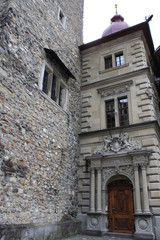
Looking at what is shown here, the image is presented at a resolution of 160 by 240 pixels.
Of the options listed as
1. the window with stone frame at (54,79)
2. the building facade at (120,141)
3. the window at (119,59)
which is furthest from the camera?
the window at (119,59)

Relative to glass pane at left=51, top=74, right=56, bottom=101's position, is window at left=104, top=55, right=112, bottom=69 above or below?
above

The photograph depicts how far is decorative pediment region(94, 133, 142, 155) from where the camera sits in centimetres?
941

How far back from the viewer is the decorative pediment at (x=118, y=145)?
941 cm

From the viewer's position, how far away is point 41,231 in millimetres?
6406

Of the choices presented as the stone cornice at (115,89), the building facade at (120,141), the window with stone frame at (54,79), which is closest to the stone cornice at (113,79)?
the building facade at (120,141)

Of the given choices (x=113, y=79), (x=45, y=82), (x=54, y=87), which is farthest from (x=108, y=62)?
(x=45, y=82)

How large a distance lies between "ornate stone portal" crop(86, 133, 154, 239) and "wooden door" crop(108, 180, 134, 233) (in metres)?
0.25

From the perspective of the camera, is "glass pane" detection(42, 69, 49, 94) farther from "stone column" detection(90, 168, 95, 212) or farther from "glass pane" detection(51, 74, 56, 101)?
"stone column" detection(90, 168, 95, 212)

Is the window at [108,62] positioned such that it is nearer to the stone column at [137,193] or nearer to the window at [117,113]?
the window at [117,113]

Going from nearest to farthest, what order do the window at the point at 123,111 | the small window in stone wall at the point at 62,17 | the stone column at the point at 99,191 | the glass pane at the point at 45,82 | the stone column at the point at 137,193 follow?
1. the stone column at the point at 137,193
2. the glass pane at the point at 45,82
3. the stone column at the point at 99,191
4. the window at the point at 123,111
5. the small window in stone wall at the point at 62,17

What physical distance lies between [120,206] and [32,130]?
16.8 ft

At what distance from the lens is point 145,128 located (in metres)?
9.49

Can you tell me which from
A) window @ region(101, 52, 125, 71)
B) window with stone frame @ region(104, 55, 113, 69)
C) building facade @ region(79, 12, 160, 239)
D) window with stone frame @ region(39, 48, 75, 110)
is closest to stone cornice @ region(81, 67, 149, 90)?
building facade @ region(79, 12, 160, 239)

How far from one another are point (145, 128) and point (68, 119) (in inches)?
140
